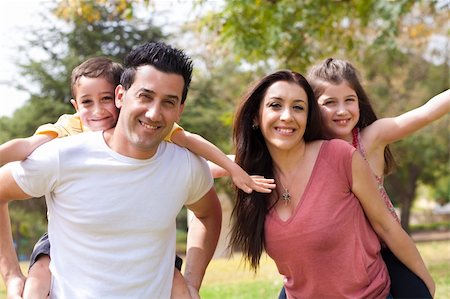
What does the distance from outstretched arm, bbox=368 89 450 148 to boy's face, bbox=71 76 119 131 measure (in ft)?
4.89

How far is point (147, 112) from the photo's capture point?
2.86 metres

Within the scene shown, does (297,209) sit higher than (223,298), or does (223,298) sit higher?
(297,209)

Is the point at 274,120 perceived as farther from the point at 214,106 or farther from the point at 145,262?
the point at 214,106

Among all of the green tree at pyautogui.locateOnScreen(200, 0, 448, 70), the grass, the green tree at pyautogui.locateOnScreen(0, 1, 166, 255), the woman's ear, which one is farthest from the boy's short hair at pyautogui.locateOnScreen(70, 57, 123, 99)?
the green tree at pyautogui.locateOnScreen(0, 1, 166, 255)

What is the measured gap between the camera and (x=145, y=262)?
291 cm

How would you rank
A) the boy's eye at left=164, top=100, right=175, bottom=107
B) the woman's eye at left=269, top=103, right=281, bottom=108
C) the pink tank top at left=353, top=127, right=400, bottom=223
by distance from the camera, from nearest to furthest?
the boy's eye at left=164, top=100, right=175, bottom=107 → the woman's eye at left=269, top=103, right=281, bottom=108 → the pink tank top at left=353, top=127, right=400, bottom=223

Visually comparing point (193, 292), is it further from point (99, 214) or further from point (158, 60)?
point (158, 60)

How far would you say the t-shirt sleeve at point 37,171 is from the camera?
283cm

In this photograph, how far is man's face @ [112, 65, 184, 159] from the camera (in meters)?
2.88

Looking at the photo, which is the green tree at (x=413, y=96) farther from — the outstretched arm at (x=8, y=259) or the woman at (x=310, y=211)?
the outstretched arm at (x=8, y=259)

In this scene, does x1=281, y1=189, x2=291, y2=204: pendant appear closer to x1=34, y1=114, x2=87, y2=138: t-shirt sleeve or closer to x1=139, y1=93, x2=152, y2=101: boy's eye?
x1=139, y1=93, x2=152, y2=101: boy's eye

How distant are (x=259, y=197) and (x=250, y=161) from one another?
8.8 inches

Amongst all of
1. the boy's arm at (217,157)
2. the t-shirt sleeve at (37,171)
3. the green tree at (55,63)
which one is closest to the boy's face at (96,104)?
the boy's arm at (217,157)

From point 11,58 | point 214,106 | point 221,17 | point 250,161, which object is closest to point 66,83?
point 11,58
